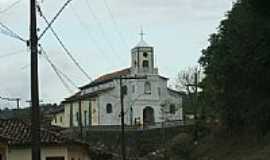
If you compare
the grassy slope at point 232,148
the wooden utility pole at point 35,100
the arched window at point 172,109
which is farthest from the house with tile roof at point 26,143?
the arched window at point 172,109

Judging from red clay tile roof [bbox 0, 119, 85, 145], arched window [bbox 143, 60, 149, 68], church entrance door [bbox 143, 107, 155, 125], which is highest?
arched window [bbox 143, 60, 149, 68]

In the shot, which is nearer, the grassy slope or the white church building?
the grassy slope

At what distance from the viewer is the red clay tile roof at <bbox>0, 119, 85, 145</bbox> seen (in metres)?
47.4

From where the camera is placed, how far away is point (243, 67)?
208 ft

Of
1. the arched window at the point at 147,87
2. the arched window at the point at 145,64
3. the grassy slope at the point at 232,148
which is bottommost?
the grassy slope at the point at 232,148

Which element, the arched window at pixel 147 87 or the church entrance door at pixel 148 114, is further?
the arched window at pixel 147 87

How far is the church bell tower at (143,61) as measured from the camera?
137m

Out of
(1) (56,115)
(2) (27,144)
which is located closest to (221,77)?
(2) (27,144)

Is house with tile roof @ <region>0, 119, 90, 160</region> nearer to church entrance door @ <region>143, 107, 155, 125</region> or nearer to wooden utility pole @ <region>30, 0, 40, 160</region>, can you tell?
wooden utility pole @ <region>30, 0, 40, 160</region>

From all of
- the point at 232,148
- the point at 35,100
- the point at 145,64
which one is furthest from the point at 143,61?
the point at 35,100

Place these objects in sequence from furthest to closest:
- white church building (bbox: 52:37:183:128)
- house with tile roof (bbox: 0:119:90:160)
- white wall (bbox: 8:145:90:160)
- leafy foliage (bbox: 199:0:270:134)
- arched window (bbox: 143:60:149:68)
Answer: arched window (bbox: 143:60:149:68), white church building (bbox: 52:37:183:128), leafy foliage (bbox: 199:0:270:134), white wall (bbox: 8:145:90:160), house with tile roof (bbox: 0:119:90:160)

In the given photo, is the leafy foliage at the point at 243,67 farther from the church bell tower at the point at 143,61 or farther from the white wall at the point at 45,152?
the church bell tower at the point at 143,61

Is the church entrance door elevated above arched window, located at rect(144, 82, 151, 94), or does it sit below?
below

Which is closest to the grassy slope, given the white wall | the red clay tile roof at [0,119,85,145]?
the white wall
